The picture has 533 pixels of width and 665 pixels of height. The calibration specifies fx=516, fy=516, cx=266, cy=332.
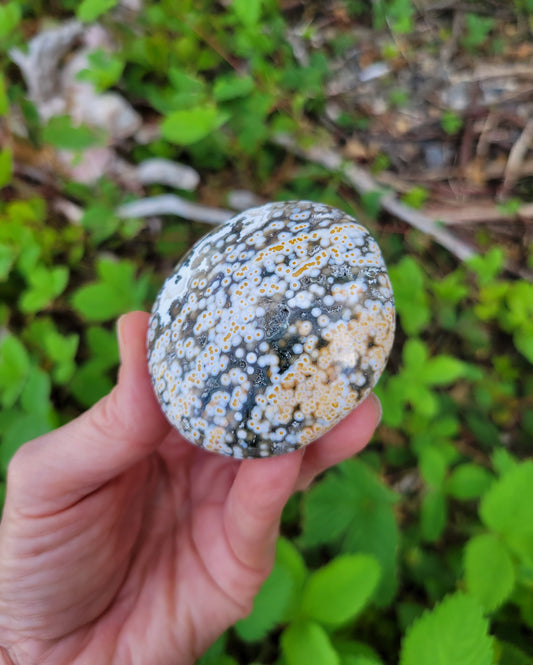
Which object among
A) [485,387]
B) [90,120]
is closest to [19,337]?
[90,120]

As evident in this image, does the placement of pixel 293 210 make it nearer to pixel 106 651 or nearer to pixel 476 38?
pixel 106 651

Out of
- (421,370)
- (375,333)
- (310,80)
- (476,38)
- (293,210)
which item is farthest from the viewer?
(476,38)

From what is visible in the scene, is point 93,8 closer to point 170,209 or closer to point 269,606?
point 170,209

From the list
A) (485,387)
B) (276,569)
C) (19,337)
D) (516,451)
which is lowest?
(516,451)

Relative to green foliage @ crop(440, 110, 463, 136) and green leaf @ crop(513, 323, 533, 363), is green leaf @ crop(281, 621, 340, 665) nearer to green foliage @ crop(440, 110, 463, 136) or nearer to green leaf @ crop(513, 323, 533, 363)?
green leaf @ crop(513, 323, 533, 363)

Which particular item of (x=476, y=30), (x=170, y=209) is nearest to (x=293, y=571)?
(x=170, y=209)

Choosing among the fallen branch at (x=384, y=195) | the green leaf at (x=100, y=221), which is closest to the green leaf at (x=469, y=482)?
the fallen branch at (x=384, y=195)
